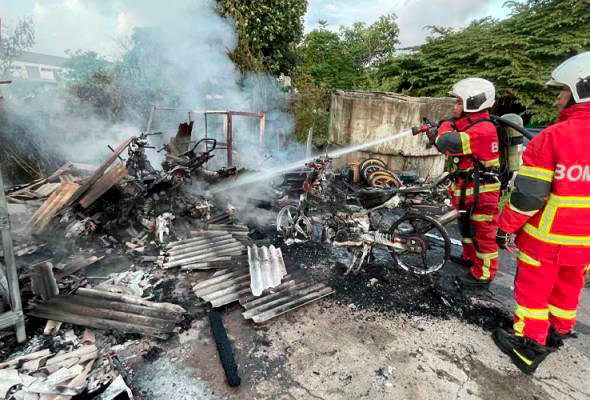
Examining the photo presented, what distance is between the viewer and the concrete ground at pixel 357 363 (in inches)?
99.0

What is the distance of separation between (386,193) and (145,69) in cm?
840

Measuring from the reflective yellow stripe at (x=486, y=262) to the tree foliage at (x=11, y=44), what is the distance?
10368mm

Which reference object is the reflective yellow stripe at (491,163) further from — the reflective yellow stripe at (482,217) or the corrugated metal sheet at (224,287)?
the corrugated metal sheet at (224,287)

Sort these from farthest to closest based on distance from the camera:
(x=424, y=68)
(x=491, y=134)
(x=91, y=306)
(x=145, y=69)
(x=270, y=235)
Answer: (x=424, y=68)
(x=145, y=69)
(x=270, y=235)
(x=491, y=134)
(x=91, y=306)

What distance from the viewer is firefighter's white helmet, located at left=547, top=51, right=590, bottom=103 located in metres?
2.26

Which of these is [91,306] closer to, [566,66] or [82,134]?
[566,66]

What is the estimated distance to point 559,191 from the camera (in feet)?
7.73

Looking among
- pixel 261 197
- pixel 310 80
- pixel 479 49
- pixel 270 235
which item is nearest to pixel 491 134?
pixel 270 235

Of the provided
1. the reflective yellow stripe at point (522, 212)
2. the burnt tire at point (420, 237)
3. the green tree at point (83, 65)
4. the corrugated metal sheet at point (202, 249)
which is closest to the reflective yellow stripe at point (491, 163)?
the burnt tire at point (420, 237)

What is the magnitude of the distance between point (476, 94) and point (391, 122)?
539 cm

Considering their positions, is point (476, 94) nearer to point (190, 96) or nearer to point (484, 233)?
point (484, 233)

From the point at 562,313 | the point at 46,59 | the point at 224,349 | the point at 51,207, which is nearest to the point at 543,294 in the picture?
the point at 562,313

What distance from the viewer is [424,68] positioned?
11.0 m

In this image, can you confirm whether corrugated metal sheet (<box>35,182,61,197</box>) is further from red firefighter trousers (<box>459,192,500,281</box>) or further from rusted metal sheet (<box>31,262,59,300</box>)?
red firefighter trousers (<box>459,192,500,281</box>)
